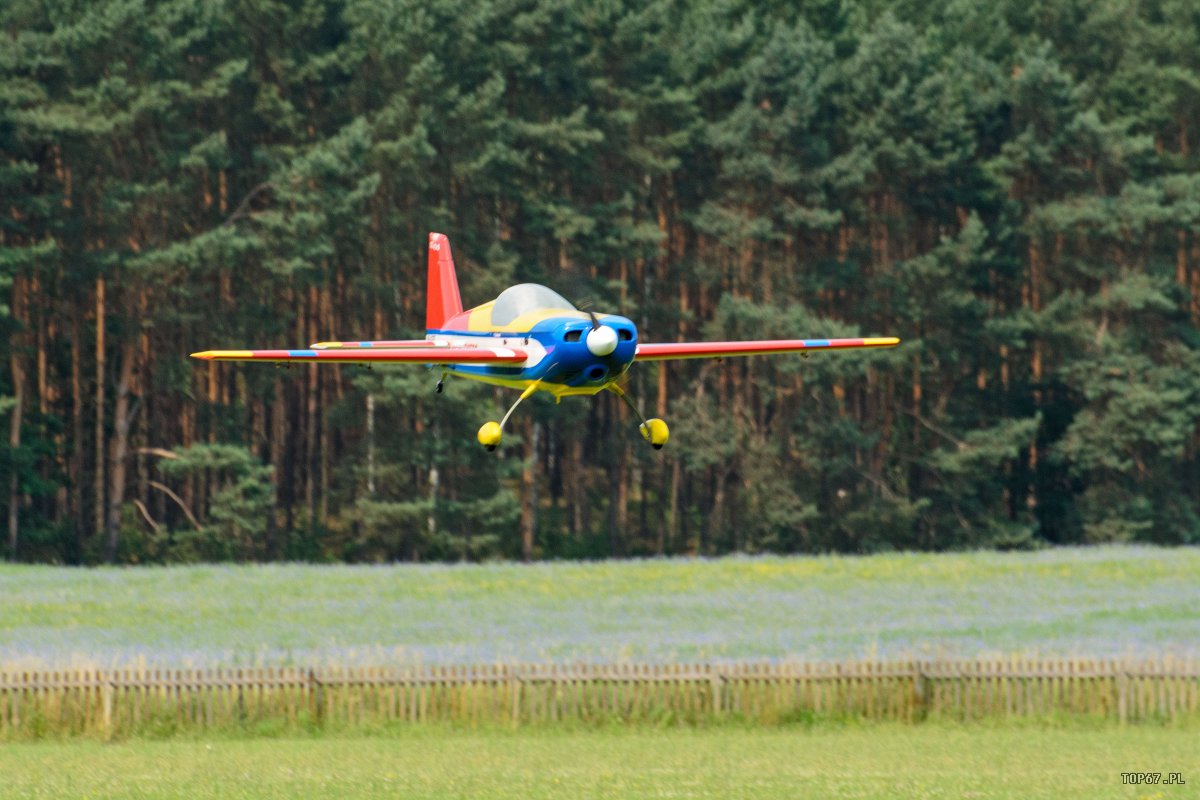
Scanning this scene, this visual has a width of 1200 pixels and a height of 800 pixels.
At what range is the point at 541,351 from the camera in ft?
50.4

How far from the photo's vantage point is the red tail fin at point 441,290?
1817 centimetres

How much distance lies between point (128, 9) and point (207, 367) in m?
15.4

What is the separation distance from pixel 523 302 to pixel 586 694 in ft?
70.9

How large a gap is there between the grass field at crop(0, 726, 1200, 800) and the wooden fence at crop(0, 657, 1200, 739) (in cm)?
55

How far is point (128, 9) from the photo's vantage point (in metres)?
69.2

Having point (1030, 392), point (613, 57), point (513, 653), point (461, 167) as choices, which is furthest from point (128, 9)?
point (1030, 392)

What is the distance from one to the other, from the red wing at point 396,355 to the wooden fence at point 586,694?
21553mm

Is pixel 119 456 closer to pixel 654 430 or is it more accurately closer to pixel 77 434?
pixel 77 434

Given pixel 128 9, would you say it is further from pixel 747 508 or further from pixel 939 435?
pixel 939 435

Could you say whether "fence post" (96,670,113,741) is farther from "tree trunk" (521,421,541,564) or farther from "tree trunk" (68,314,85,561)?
"tree trunk" (68,314,85,561)

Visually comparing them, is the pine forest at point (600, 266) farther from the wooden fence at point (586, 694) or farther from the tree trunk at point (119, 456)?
the wooden fence at point (586, 694)

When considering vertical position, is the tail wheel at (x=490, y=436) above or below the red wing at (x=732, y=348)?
below

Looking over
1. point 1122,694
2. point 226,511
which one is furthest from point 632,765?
point 226,511

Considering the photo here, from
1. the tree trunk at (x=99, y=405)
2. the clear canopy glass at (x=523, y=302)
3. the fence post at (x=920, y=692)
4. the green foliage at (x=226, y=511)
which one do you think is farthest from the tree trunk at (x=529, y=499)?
the clear canopy glass at (x=523, y=302)
